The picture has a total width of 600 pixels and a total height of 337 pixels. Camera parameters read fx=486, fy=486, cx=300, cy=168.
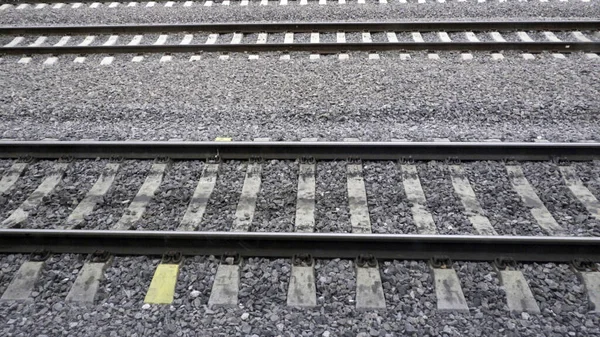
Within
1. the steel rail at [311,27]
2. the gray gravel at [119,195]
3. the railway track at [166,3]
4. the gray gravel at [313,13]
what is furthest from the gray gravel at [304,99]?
the railway track at [166,3]

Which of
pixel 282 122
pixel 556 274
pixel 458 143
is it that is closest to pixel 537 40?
pixel 458 143

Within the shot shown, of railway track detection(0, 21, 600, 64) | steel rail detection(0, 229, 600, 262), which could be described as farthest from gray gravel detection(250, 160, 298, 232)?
railway track detection(0, 21, 600, 64)

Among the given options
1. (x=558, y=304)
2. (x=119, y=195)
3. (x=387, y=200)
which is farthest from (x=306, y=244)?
(x=119, y=195)

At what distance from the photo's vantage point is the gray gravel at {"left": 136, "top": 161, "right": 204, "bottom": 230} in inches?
185

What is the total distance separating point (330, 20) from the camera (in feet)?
31.9

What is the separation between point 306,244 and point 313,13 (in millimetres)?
6979

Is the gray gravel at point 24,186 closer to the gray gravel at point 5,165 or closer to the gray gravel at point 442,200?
the gray gravel at point 5,165

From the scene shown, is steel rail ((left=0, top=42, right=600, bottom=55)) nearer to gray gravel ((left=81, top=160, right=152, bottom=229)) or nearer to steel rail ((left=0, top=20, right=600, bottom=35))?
steel rail ((left=0, top=20, right=600, bottom=35))

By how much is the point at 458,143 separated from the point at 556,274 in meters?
Answer: 1.95

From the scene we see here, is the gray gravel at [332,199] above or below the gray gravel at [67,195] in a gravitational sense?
A: above

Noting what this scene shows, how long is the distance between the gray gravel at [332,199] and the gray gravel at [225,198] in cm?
83

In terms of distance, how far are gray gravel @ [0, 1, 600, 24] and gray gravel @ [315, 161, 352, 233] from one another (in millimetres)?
5298

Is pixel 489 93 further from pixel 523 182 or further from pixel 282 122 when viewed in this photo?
pixel 282 122

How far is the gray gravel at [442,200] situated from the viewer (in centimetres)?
451
